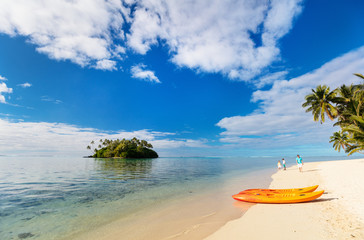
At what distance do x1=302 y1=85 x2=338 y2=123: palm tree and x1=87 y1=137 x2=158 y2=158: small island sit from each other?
108 meters

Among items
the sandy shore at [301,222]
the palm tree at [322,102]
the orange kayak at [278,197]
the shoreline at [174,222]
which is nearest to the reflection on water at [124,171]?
the shoreline at [174,222]

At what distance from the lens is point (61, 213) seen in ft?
30.1

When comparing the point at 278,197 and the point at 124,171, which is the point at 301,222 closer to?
the point at 278,197

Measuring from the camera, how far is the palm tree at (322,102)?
3145 cm

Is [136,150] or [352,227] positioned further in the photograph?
[136,150]

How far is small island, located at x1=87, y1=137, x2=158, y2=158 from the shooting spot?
381ft

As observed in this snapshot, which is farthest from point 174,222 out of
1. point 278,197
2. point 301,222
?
point 278,197

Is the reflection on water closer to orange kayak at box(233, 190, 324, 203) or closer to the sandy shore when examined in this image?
orange kayak at box(233, 190, 324, 203)

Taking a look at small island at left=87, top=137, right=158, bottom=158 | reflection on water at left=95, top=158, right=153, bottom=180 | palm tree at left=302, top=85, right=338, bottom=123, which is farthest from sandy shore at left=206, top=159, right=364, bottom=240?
small island at left=87, top=137, right=158, bottom=158

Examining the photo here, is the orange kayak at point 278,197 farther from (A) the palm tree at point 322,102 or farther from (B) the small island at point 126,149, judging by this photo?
(B) the small island at point 126,149

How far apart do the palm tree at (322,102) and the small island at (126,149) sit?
108232mm

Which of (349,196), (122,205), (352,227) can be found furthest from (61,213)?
(349,196)

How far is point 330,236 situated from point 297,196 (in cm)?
442

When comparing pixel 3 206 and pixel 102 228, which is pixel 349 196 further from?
pixel 3 206
